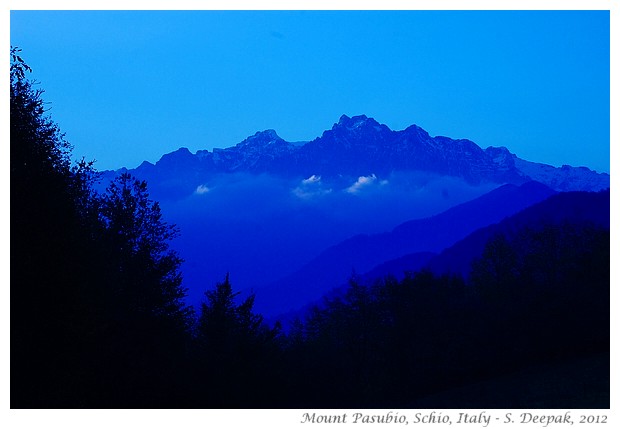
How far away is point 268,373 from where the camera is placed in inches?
1352

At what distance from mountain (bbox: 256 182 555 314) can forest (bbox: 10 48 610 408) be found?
279 ft

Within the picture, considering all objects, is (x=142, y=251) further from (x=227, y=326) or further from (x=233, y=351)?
(x=233, y=351)

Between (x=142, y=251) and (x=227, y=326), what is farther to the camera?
(x=227, y=326)

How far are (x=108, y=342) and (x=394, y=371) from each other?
23.7 metres

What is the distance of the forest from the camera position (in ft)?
65.9

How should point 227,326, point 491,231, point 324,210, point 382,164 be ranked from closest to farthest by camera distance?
1. point 227,326
2. point 324,210
3. point 491,231
4. point 382,164

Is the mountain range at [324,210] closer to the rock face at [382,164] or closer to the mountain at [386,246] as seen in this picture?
the mountain at [386,246]

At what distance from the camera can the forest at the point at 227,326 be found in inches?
790

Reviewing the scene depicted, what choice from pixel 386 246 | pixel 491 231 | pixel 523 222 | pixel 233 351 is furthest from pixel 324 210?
pixel 233 351

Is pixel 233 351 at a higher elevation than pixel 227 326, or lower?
lower

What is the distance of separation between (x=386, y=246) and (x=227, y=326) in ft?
413

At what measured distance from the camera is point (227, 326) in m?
34.8
